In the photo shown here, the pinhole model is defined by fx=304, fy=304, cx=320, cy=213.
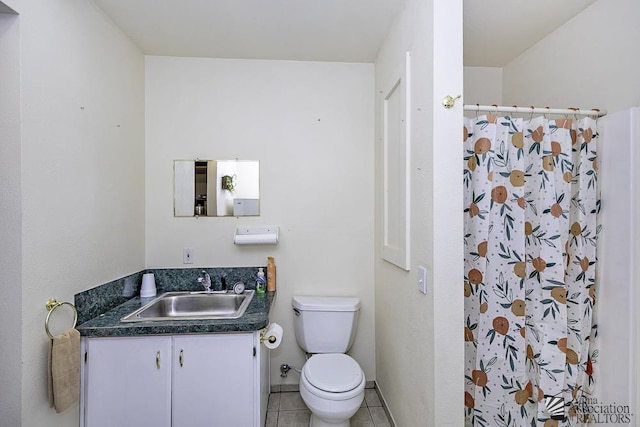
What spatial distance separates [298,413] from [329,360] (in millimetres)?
512

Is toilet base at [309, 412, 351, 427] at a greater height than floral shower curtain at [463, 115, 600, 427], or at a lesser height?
lesser

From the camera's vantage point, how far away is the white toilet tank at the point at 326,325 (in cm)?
214

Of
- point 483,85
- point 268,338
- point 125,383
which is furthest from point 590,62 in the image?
point 125,383

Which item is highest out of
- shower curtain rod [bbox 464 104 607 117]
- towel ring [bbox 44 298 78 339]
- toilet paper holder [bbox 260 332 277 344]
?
shower curtain rod [bbox 464 104 607 117]

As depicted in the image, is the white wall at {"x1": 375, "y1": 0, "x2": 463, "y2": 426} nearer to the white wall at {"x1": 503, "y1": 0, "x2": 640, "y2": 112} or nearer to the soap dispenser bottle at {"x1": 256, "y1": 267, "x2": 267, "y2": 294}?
the white wall at {"x1": 503, "y1": 0, "x2": 640, "y2": 112}

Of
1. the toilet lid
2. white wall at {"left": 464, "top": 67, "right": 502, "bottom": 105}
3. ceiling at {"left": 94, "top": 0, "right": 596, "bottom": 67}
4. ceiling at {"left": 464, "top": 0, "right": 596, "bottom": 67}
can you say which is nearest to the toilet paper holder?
the toilet lid

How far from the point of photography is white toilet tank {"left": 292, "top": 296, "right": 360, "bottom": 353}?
214 cm

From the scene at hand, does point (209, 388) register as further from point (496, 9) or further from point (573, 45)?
point (573, 45)

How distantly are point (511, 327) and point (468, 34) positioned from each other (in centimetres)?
179

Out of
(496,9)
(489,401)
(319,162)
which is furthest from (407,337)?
(496,9)

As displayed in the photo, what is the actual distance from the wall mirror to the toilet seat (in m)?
1.13

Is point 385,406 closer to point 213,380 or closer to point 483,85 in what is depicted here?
point 213,380

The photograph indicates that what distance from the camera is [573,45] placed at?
70.9 inches

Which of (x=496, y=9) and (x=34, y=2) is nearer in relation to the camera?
(x=34, y=2)
